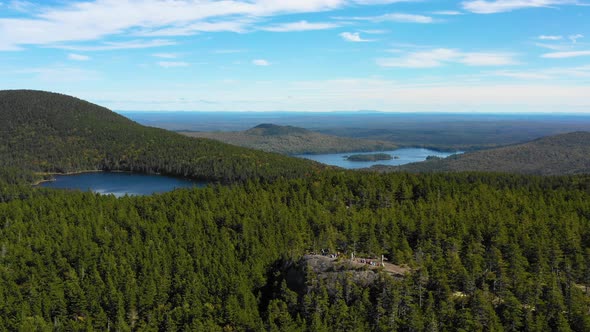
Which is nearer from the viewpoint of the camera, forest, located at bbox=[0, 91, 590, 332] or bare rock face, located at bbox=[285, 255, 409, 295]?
forest, located at bbox=[0, 91, 590, 332]

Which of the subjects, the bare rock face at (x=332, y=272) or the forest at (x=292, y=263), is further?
the bare rock face at (x=332, y=272)

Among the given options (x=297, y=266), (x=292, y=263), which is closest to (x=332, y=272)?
(x=297, y=266)

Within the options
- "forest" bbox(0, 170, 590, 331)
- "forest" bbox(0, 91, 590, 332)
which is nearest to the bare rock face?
"forest" bbox(0, 91, 590, 332)

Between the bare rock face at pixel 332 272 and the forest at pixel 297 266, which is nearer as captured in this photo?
the forest at pixel 297 266

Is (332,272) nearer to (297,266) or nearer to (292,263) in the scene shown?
(297,266)

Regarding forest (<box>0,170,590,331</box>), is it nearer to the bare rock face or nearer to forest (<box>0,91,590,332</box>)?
forest (<box>0,91,590,332</box>)

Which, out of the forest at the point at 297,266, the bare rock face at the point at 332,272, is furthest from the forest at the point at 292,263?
the bare rock face at the point at 332,272

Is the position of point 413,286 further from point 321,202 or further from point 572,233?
point 321,202

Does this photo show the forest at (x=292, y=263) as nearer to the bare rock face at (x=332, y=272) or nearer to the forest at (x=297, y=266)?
the forest at (x=297, y=266)
